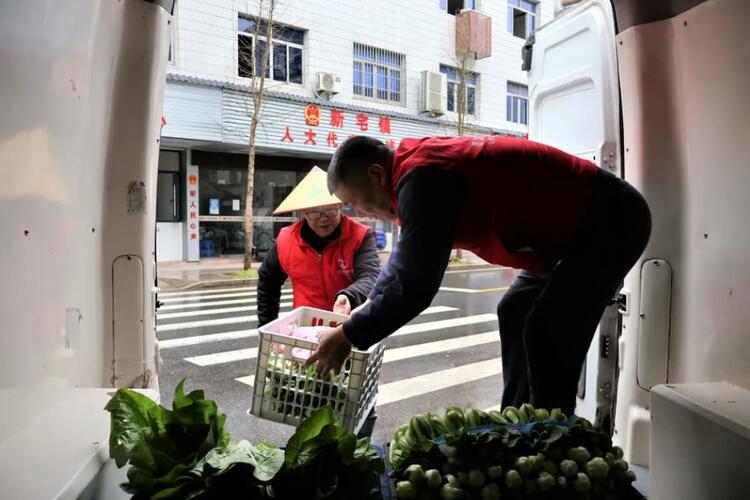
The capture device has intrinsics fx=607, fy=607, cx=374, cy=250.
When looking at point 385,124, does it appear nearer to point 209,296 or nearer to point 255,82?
point 255,82

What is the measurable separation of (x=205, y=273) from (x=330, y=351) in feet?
42.3

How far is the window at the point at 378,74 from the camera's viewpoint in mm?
17688

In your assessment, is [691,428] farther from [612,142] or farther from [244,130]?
[244,130]

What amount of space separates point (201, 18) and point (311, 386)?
47.3 ft

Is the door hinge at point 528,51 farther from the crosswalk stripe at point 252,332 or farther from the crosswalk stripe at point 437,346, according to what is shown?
Result: the crosswalk stripe at point 252,332

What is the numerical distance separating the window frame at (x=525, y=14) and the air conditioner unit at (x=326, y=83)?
26.1 ft

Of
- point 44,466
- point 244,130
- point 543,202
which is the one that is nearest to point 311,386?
point 44,466

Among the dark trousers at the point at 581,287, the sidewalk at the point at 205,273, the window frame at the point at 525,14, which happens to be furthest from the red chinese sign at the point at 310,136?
the dark trousers at the point at 581,287

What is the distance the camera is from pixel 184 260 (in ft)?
54.6

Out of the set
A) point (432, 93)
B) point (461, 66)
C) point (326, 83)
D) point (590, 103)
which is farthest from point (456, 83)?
point (590, 103)

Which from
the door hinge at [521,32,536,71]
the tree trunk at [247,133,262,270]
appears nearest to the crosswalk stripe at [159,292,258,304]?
the tree trunk at [247,133,262,270]

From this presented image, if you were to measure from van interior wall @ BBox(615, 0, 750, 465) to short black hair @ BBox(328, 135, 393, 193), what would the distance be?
1211mm

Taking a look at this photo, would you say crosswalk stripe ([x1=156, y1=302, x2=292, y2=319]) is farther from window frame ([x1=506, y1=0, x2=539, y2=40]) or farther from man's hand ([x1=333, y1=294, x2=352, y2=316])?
window frame ([x1=506, y1=0, x2=539, y2=40])

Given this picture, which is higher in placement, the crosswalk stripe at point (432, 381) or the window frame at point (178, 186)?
the window frame at point (178, 186)
